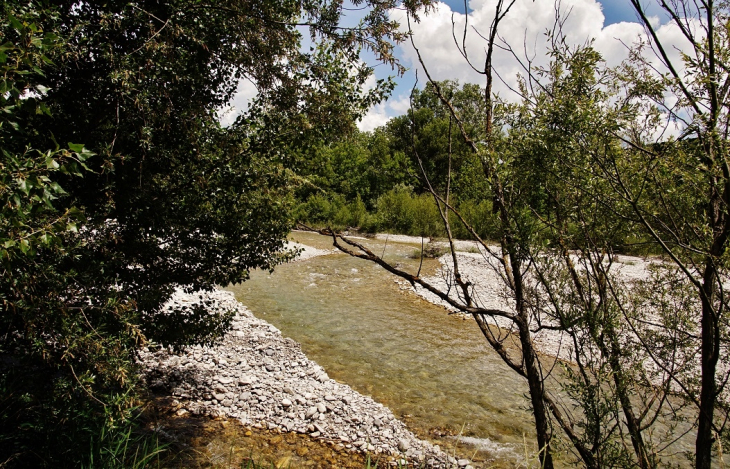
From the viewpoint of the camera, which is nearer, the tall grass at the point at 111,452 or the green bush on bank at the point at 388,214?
the tall grass at the point at 111,452

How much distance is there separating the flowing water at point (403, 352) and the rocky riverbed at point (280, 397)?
442 millimetres

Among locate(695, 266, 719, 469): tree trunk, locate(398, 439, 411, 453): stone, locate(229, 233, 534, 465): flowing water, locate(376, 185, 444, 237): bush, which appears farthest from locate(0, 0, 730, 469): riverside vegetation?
locate(376, 185, 444, 237): bush

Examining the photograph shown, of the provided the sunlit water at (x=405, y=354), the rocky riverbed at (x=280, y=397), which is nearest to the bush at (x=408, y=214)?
the sunlit water at (x=405, y=354)

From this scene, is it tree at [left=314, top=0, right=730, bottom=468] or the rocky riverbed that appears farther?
the rocky riverbed

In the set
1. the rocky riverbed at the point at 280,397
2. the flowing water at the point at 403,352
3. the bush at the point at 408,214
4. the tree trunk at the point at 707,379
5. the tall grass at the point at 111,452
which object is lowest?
the rocky riverbed at the point at 280,397

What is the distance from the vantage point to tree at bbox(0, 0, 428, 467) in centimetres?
287

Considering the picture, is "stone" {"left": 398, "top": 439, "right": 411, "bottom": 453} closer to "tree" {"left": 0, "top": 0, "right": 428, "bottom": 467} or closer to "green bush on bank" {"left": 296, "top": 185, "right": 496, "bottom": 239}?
"tree" {"left": 0, "top": 0, "right": 428, "bottom": 467}

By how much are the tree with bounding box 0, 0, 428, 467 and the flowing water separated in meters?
3.28

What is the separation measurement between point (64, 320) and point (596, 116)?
3.82m

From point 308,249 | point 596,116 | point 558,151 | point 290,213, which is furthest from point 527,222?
point 308,249

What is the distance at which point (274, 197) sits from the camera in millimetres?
4531

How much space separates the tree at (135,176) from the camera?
287 cm

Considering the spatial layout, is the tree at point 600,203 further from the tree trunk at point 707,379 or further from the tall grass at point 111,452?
the tall grass at point 111,452

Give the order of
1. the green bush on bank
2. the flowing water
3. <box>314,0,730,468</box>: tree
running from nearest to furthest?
<box>314,0,730,468</box>: tree
the flowing water
the green bush on bank
